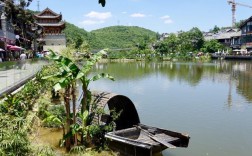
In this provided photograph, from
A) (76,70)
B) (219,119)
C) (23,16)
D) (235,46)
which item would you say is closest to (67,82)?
(76,70)

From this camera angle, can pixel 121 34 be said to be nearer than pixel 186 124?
No

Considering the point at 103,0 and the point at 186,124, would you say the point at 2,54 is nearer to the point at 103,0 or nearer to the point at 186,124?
the point at 186,124

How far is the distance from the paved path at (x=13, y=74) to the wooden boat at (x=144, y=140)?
23.1ft

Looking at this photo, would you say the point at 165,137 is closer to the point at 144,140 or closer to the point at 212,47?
the point at 144,140

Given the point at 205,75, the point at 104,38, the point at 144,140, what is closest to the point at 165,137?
the point at 144,140

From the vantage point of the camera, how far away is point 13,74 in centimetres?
2036

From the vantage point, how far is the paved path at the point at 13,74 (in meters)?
17.8

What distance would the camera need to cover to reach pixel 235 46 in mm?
102438

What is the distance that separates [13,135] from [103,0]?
502 centimetres

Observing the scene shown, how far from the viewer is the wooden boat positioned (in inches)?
444

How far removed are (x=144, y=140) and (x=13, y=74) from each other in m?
11.1

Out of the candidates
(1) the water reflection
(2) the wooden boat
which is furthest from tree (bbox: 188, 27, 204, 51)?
(2) the wooden boat

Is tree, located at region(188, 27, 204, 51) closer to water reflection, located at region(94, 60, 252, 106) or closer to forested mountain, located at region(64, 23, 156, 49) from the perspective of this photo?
forested mountain, located at region(64, 23, 156, 49)

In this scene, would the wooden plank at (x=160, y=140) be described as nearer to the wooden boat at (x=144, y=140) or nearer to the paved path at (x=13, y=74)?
the wooden boat at (x=144, y=140)
